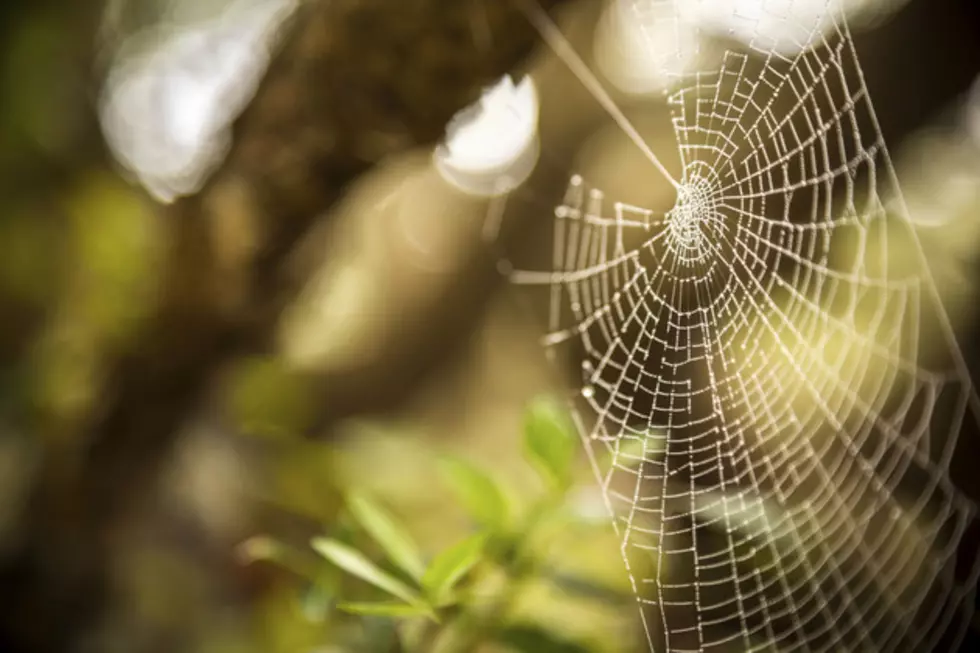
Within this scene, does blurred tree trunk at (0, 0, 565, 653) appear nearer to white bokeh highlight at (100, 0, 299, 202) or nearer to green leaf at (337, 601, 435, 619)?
white bokeh highlight at (100, 0, 299, 202)

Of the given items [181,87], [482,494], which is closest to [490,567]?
[482,494]

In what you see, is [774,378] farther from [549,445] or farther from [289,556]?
[289,556]

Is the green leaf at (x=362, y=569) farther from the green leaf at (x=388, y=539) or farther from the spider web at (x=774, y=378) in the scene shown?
the spider web at (x=774, y=378)

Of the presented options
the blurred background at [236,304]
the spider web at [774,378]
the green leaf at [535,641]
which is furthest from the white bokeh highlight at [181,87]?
the green leaf at [535,641]

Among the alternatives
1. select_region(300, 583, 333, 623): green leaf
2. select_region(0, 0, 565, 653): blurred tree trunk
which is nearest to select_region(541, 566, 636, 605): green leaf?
select_region(300, 583, 333, 623): green leaf

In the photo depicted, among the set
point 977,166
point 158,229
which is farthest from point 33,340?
point 977,166
